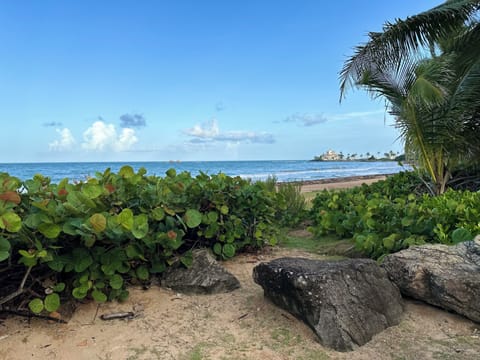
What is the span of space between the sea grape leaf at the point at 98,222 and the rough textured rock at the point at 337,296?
3.56 ft

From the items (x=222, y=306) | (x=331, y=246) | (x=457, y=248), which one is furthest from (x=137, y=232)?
(x=331, y=246)

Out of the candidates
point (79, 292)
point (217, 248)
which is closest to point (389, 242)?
point (217, 248)

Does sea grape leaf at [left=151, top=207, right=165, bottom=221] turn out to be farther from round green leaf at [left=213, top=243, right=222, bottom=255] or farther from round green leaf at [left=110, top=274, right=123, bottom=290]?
round green leaf at [left=213, top=243, right=222, bottom=255]

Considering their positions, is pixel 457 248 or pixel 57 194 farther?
pixel 457 248

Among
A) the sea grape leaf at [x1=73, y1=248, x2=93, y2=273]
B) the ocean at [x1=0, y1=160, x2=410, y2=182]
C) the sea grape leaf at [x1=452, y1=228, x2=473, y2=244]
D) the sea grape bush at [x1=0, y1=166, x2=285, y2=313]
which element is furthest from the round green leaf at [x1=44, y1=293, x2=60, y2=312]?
the ocean at [x1=0, y1=160, x2=410, y2=182]

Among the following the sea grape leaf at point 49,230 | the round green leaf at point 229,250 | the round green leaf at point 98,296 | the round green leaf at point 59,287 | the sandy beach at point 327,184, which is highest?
the sea grape leaf at point 49,230

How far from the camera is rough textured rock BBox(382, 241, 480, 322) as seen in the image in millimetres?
2262

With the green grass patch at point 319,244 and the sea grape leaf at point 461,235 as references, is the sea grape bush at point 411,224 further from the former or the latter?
the green grass patch at point 319,244

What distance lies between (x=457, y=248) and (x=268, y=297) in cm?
136

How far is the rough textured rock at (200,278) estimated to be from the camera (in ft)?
8.64

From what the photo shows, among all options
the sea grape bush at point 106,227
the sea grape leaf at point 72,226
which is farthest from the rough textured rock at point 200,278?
the sea grape leaf at point 72,226

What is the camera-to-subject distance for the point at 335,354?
6.35ft

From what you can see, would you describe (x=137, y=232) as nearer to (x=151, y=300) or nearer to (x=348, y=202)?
(x=151, y=300)

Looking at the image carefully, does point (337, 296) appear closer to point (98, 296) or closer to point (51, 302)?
point (98, 296)
